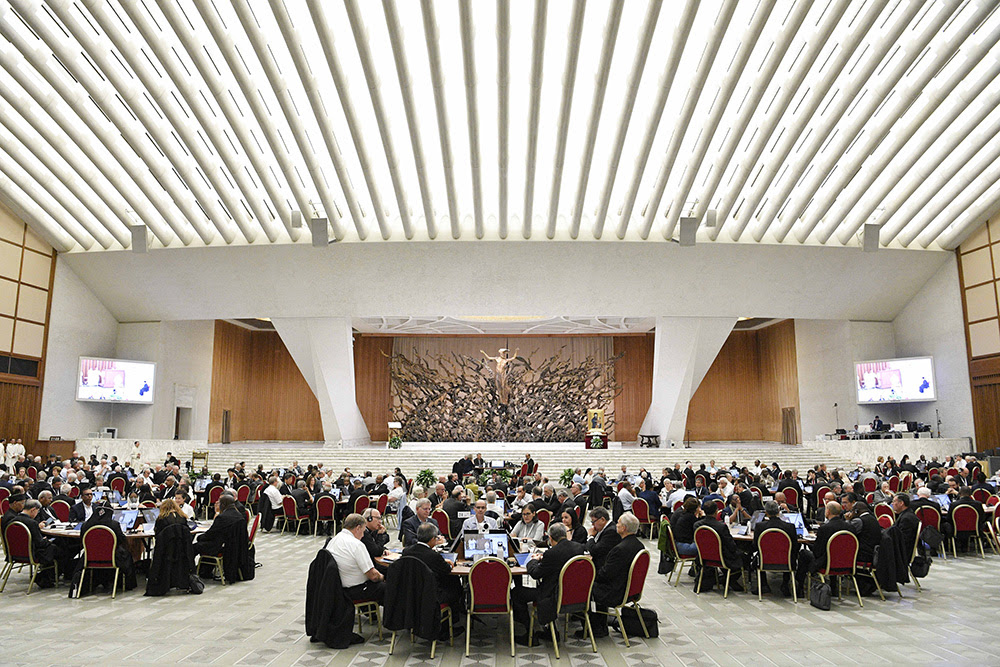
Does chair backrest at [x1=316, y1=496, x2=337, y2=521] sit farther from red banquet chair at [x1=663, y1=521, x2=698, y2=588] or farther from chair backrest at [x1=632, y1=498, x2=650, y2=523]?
red banquet chair at [x1=663, y1=521, x2=698, y2=588]

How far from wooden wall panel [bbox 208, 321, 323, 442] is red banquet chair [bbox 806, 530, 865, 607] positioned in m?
27.1

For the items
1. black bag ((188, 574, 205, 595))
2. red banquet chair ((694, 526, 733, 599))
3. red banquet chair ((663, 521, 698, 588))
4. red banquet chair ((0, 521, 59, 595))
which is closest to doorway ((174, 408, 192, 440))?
red banquet chair ((0, 521, 59, 595))

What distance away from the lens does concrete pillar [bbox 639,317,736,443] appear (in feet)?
75.6

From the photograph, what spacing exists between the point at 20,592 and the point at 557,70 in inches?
515

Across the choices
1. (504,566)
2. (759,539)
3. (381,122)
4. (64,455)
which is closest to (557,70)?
(381,122)

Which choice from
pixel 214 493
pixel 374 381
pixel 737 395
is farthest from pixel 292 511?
pixel 737 395

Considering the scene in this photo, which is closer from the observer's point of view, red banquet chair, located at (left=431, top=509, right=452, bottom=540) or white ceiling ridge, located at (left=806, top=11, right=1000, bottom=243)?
red banquet chair, located at (left=431, top=509, right=452, bottom=540)

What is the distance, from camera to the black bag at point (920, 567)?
766cm

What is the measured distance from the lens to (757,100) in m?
14.0

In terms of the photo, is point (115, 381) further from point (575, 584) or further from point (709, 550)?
point (575, 584)

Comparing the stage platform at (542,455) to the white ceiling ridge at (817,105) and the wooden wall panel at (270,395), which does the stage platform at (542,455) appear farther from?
the wooden wall panel at (270,395)

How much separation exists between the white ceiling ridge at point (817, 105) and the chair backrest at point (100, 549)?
13400 mm

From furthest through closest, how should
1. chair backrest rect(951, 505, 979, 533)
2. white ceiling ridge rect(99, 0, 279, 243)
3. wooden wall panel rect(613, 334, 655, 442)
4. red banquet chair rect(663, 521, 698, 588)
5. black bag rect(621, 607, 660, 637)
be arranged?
wooden wall panel rect(613, 334, 655, 442) < white ceiling ridge rect(99, 0, 279, 243) < chair backrest rect(951, 505, 979, 533) < red banquet chair rect(663, 521, 698, 588) < black bag rect(621, 607, 660, 637)

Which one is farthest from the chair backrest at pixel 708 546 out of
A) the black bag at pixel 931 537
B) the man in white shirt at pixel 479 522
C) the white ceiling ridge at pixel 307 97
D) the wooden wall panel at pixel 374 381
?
the wooden wall panel at pixel 374 381
